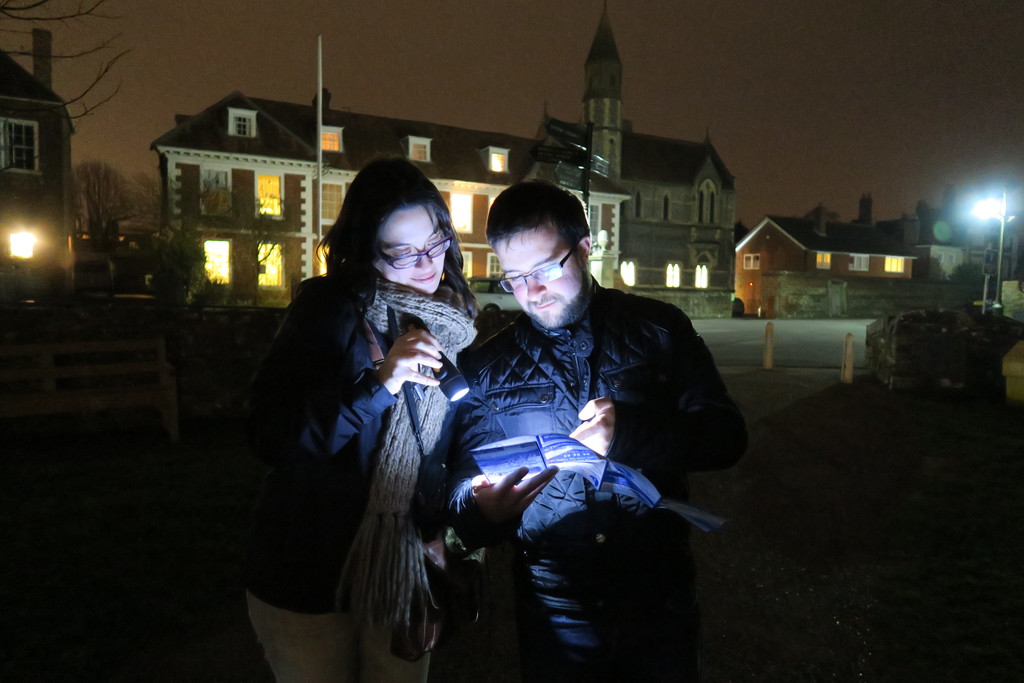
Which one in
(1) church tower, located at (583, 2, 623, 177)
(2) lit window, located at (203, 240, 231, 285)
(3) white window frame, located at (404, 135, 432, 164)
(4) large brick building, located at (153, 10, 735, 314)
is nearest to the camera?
(2) lit window, located at (203, 240, 231, 285)

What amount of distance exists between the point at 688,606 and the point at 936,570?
4113 mm

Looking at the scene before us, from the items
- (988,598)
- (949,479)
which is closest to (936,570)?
(988,598)

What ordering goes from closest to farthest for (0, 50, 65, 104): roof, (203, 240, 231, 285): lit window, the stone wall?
1. (0, 50, 65, 104): roof
2. (203, 240, 231, 285): lit window
3. the stone wall

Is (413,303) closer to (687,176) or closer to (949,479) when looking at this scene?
(949,479)

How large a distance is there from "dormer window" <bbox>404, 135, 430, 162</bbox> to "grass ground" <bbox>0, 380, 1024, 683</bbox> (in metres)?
30.6

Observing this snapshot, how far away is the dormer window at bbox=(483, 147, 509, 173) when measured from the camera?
1501 inches

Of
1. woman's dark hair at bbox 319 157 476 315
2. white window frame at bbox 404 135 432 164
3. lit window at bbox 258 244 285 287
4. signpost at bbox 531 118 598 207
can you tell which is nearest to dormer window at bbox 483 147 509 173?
white window frame at bbox 404 135 432 164

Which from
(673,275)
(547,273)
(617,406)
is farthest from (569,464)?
(673,275)

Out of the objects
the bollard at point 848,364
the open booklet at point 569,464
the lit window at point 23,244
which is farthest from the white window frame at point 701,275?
the open booklet at point 569,464

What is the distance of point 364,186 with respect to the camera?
6.68ft

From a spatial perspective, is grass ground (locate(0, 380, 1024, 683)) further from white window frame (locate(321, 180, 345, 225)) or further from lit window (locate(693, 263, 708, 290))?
lit window (locate(693, 263, 708, 290))

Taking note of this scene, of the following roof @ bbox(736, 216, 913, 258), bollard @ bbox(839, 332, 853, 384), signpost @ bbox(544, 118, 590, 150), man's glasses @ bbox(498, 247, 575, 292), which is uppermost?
roof @ bbox(736, 216, 913, 258)

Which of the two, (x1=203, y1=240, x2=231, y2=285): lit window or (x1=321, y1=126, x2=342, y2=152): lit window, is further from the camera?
(x1=321, y1=126, x2=342, y2=152): lit window

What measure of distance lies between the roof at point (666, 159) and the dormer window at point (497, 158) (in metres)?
12.7
